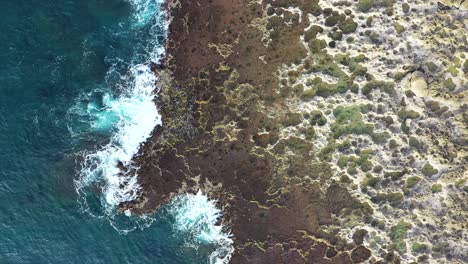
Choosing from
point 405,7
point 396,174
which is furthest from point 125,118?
point 405,7

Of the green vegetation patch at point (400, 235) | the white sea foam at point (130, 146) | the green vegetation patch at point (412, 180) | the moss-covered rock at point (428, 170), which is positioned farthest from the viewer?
the white sea foam at point (130, 146)

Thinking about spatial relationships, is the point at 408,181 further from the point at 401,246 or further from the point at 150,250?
the point at 150,250

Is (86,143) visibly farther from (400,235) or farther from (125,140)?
(400,235)

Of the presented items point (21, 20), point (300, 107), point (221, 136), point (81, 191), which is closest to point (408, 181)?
point (300, 107)

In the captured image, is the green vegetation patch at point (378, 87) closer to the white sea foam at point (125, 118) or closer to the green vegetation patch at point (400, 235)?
the green vegetation patch at point (400, 235)

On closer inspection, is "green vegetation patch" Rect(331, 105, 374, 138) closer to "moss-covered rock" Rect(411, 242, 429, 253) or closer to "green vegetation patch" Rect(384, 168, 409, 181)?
"green vegetation patch" Rect(384, 168, 409, 181)

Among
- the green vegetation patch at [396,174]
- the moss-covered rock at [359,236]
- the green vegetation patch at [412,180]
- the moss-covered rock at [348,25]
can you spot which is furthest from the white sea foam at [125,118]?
the green vegetation patch at [412,180]
